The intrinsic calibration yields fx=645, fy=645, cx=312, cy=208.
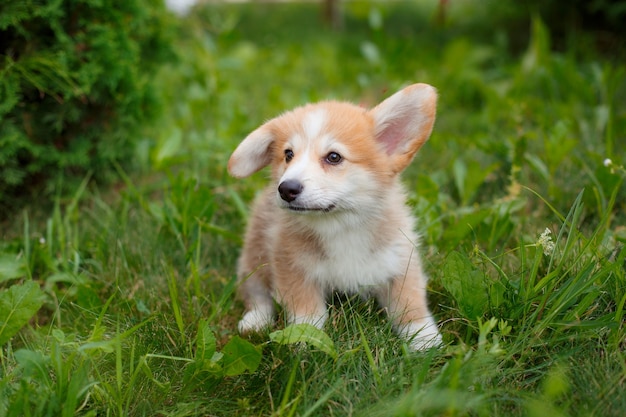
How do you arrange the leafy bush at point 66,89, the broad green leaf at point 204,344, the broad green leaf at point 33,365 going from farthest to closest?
the leafy bush at point 66,89 → the broad green leaf at point 204,344 → the broad green leaf at point 33,365

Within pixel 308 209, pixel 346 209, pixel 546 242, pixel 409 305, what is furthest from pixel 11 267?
pixel 546 242

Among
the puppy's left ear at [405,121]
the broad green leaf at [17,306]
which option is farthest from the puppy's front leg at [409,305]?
the broad green leaf at [17,306]

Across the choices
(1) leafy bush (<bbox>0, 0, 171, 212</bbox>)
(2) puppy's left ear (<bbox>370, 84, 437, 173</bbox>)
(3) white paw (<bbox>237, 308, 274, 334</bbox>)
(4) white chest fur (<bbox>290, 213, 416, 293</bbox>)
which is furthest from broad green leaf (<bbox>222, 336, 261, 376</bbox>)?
(1) leafy bush (<bbox>0, 0, 171, 212</bbox>)

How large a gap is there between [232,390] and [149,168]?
2.35 meters

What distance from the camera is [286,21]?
8.72 meters

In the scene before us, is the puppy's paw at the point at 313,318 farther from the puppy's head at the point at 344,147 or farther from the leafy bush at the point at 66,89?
the leafy bush at the point at 66,89

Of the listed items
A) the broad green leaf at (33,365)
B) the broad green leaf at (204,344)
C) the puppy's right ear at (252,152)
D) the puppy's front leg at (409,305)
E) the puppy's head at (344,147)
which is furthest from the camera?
the puppy's right ear at (252,152)

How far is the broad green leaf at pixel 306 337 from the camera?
2221 millimetres

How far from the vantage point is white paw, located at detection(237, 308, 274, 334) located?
2.63m

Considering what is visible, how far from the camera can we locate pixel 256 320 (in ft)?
8.97

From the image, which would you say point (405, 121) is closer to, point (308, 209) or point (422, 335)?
point (308, 209)

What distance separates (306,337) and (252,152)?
3.03ft

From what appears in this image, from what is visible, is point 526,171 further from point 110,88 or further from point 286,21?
point 286,21

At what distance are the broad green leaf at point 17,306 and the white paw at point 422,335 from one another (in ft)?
4.75
